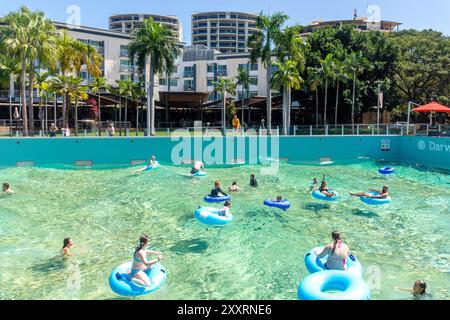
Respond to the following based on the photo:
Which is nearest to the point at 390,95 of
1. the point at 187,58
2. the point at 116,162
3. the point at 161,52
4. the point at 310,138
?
the point at 310,138

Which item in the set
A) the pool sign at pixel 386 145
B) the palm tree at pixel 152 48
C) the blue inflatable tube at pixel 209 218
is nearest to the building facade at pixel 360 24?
the palm tree at pixel 152 48

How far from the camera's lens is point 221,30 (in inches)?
4924

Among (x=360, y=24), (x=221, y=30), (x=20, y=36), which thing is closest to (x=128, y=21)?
(x=221, y=30)

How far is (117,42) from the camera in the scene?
2249 inches

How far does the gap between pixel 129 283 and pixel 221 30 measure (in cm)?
12462

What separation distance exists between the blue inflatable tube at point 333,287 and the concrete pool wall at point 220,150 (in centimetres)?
2056

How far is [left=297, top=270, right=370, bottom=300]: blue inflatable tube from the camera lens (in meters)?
6.75

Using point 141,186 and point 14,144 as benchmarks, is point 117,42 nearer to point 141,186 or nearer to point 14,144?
point 14,144

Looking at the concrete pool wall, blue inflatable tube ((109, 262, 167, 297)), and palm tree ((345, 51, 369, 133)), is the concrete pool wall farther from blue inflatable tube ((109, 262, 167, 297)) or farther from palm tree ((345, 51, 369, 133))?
blue inflatable tube ((109, 262, 167, 297))

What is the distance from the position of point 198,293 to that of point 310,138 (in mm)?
22420

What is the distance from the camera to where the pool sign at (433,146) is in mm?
26117

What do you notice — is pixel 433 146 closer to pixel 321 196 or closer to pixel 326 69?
pixel 326 69

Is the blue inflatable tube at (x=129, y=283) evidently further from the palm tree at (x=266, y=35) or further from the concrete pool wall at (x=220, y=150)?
the palm tree at (x=266, y=35)

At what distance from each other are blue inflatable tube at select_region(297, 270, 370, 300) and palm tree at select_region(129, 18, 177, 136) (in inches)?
1161
